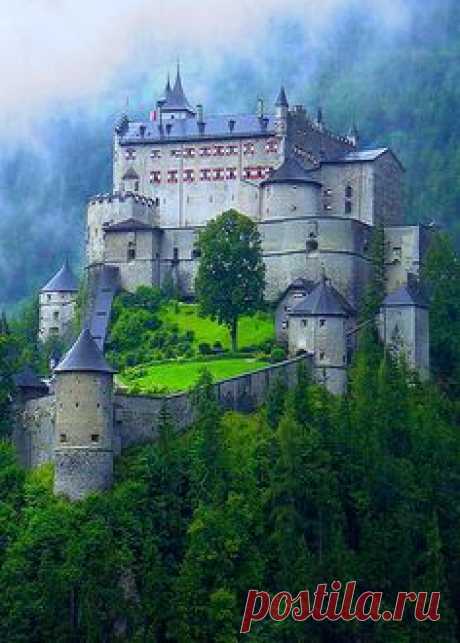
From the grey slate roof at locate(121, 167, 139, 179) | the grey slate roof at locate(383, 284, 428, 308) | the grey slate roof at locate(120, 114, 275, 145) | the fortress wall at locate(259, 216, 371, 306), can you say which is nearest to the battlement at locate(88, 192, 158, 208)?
the grey slate roof at locate(121, 167, 139, 179)

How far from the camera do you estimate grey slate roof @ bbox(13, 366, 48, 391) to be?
265 feet

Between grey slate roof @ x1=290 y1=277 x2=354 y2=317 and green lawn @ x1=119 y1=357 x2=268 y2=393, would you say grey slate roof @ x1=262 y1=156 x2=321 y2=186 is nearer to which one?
grey slate roof @ x1=290 y1=277 x2=354 y2=317

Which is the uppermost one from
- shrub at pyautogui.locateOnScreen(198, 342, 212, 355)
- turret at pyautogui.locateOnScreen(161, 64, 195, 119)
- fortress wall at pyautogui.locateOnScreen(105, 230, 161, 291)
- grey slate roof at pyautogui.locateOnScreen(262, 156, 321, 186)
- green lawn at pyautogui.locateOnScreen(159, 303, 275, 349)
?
turret at pyautogui.locateOnScreen(161, 64, 195, 119)

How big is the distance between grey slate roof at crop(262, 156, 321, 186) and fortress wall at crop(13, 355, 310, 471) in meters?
15.1

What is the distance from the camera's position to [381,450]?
77250mm

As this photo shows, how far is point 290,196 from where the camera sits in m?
94.4

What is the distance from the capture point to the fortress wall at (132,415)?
7700cm

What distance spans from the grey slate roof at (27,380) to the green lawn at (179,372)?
3.98 m

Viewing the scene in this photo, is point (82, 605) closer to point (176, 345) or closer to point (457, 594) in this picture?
point (457, 594)

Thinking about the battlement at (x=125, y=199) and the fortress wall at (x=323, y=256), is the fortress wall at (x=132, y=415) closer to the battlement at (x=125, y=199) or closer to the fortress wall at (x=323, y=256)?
the fortress wall at (x=323, y=256)

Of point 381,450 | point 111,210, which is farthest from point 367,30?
point 381,450

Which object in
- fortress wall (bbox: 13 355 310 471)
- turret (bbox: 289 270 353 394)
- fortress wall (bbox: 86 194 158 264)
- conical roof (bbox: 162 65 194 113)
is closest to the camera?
fortress wall (bbox: 13 355 310 471)

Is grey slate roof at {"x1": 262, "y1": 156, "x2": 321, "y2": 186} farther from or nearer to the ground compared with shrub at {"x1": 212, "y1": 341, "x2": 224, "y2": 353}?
farther from the ground

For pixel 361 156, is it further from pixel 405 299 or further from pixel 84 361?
pixel 84 361
